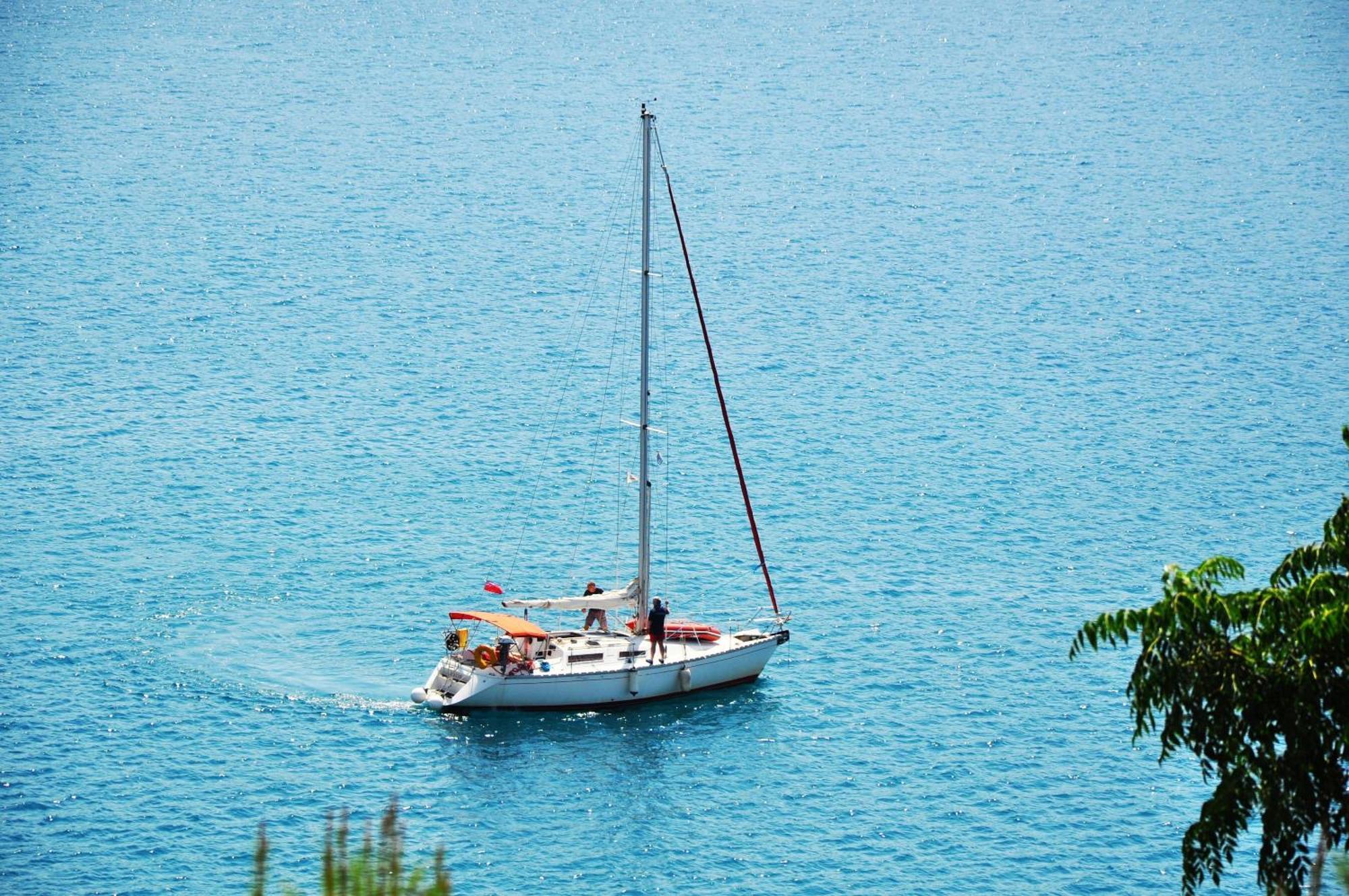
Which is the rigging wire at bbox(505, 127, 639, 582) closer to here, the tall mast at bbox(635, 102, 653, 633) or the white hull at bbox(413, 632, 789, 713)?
the tall mast at bbox(635, 102, 653, 633)

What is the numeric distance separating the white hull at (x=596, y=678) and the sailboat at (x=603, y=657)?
0.03 meters

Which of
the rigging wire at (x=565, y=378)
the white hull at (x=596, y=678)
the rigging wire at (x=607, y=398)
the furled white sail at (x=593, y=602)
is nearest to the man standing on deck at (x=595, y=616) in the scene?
the furled white sail at (x=593, y=602)

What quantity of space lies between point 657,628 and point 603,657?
1857 mm

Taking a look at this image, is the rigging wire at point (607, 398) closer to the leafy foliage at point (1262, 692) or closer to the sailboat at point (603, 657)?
the sailboat at point (603, 657)

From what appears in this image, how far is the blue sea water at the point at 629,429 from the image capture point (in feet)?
173

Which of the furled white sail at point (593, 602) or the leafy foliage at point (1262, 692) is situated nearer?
the leafy foliage at point (1262, 692)

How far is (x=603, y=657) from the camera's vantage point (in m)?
57.2

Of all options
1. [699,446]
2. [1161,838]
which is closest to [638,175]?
[699,446]

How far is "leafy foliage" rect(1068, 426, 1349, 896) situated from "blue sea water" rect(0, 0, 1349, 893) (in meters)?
19.1

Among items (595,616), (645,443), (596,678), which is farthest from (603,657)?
(645,443)

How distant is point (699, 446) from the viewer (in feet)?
269

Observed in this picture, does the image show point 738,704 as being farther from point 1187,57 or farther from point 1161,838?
point 1187,57

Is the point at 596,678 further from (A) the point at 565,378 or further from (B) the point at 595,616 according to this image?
(A) the point at 565,378

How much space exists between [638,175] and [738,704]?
221 ft
